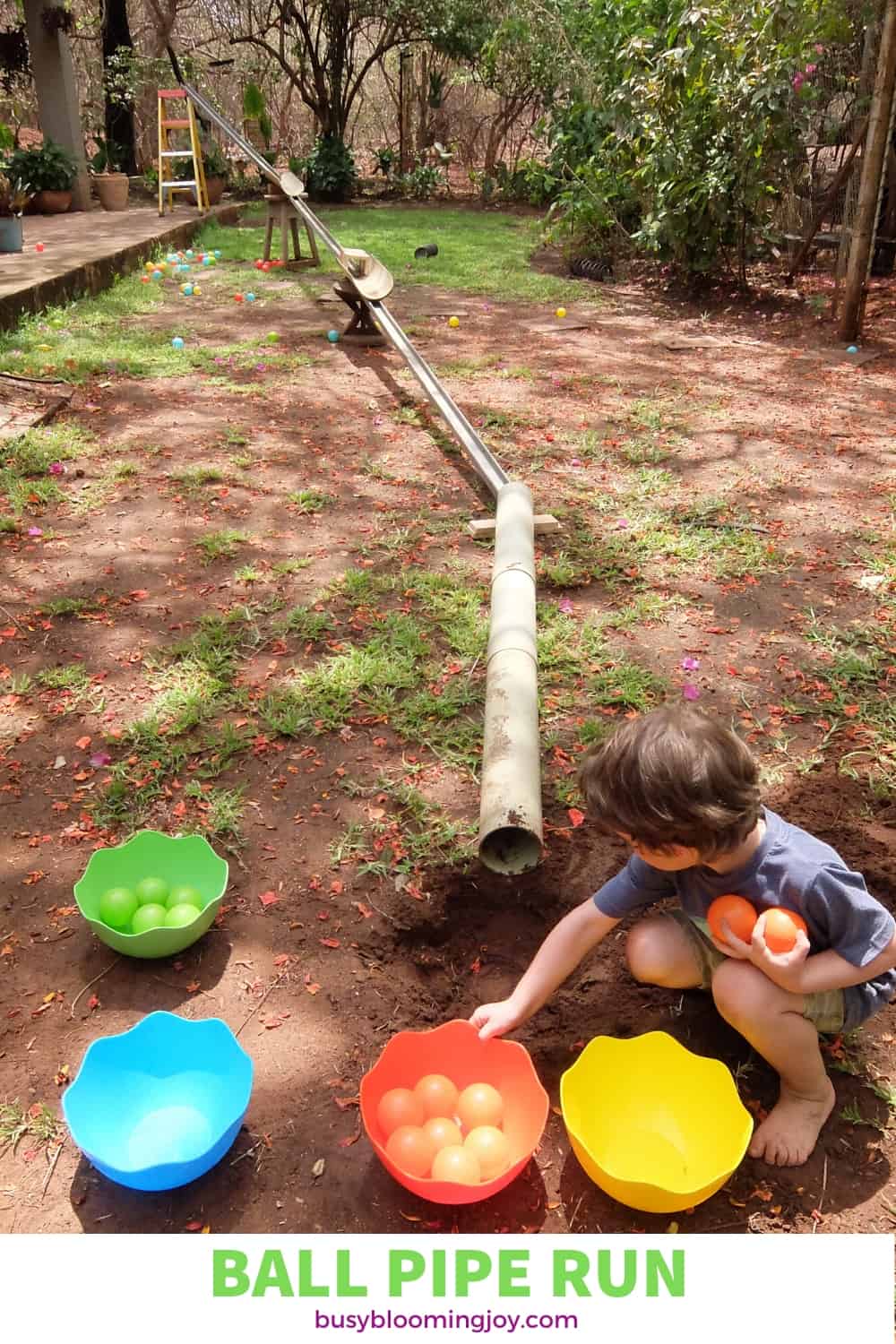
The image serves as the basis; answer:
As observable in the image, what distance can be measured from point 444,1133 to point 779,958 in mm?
644

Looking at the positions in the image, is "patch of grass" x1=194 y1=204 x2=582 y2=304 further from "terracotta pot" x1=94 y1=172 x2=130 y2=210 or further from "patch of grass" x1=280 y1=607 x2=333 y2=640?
"patch of grass" x1=280 y1=607 x2=333 y2=640

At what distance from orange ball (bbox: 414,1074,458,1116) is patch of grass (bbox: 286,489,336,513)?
9.03 ft

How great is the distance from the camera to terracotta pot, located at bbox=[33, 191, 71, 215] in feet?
36.7

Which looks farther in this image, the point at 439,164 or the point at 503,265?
the point at 439,164

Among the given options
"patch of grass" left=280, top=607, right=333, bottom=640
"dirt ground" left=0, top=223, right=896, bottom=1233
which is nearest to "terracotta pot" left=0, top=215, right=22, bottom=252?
"dirt ground" left=0, top=223, right=896, bottom=1233

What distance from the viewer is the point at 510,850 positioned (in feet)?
6.91

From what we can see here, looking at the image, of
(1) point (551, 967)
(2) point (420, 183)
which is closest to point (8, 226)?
(1) point (551, 967)

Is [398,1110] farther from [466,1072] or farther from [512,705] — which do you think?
[512,705]

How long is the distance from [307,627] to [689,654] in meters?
1.23

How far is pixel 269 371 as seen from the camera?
234 inches

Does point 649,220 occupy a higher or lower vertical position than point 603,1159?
higher

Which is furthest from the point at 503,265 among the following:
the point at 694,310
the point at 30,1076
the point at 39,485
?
the point at 30,1076

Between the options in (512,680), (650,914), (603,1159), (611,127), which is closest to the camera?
(603,1159)

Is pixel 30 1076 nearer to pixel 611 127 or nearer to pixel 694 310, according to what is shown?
pixel 694 310
